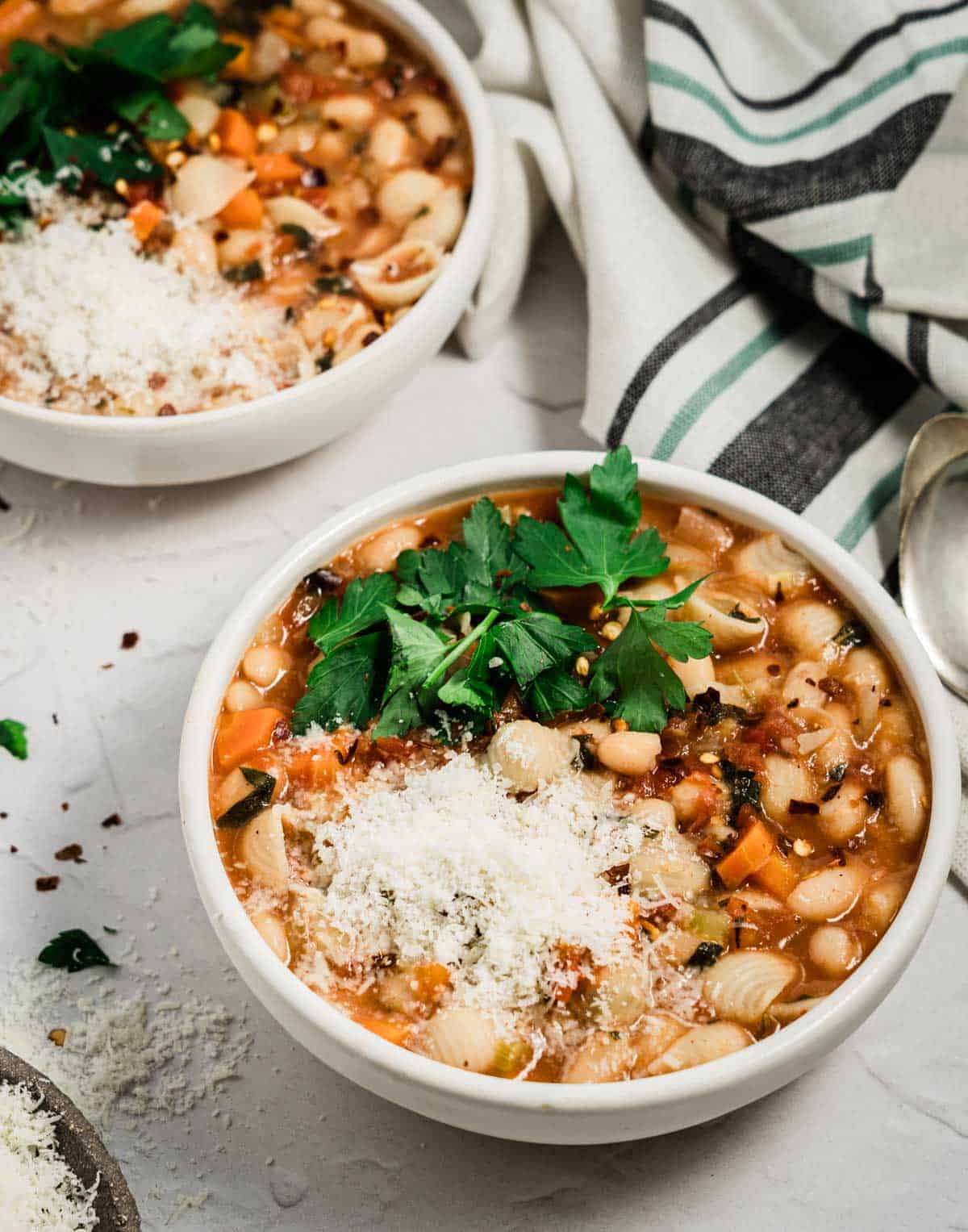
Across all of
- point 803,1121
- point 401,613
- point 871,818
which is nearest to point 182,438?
point 401,613

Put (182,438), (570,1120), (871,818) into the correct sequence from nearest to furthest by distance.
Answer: (570,1120) → (871,818) → (182,438)

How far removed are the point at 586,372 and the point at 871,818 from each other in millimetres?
1204

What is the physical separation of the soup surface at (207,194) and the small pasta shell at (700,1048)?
1.33 m

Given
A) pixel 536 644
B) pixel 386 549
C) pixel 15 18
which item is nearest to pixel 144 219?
pixel 15 18

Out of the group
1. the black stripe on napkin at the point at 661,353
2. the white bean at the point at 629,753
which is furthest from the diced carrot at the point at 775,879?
the black stripe on napkin at the point at 661,353

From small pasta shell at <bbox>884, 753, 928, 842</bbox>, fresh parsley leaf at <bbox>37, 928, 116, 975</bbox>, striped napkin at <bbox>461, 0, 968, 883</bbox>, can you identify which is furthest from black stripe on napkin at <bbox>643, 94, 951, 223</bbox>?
fresh parsley leaf at <bbox>37, 928, 116, 975</bbox>

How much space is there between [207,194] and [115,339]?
0.36m

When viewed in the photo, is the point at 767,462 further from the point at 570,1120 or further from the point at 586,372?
the point at 570,1120

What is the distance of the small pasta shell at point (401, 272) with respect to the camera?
2.59 metres

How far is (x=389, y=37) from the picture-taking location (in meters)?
2.93

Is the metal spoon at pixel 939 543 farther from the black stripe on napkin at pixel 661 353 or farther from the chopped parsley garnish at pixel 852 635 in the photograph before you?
the black stripe on napkin at pixel 661 353

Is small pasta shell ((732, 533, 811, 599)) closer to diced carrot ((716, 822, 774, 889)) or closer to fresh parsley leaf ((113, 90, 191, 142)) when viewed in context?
diced carrot ((716, 822, 774, 889))

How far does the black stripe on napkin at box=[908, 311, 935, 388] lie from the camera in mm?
2604

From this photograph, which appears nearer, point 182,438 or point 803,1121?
point 803,1121
